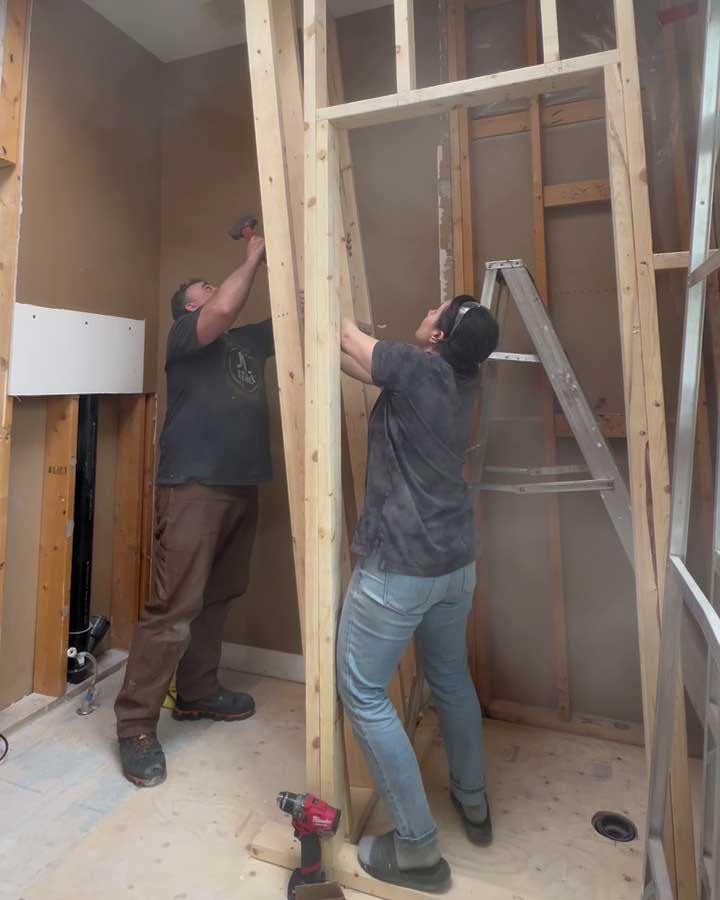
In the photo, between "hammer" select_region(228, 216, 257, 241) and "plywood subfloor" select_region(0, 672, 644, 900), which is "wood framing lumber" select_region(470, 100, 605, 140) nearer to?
"hammer" select_region(228, 216, 257, 241)

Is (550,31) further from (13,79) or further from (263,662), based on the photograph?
(263,662)

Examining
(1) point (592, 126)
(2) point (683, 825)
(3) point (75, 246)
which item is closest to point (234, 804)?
(2) point (683, 825)

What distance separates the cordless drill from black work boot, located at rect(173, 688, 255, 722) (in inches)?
32.6

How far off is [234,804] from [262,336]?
1585 millimetres

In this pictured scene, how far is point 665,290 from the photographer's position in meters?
1.96

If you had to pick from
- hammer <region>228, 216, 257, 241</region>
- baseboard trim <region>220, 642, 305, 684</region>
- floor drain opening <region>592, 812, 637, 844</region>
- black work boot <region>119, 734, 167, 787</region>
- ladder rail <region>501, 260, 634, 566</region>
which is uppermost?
hammer <region>228, 216, 257, 241</region>

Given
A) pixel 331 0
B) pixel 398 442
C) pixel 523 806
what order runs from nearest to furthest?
pixel 398 442, pixel 523 806, pixel 331 0

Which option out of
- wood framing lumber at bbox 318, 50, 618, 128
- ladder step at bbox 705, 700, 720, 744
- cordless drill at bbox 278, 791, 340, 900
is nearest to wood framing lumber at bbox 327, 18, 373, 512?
wood framing lumber at bbox 318, 50, 618, 128

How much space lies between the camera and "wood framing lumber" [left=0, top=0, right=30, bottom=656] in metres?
2.02

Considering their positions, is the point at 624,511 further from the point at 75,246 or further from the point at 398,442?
the point at 75,246

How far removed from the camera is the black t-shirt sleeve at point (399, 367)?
1346 mm

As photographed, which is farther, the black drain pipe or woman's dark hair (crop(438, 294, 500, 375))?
the black drain pipe

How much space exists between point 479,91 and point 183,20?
1.77 m

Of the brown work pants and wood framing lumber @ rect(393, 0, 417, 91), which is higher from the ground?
wood framing lumber @ rect(393, 0, 417, 91)
